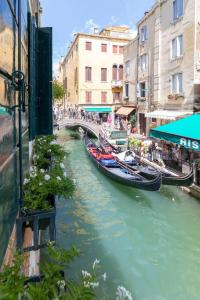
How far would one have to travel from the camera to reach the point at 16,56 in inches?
132

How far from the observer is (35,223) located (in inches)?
134

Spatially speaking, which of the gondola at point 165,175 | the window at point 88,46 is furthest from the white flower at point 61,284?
the window at point 88,46

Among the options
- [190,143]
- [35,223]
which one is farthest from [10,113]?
[190,143]

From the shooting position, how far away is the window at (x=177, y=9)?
20591 millimetres

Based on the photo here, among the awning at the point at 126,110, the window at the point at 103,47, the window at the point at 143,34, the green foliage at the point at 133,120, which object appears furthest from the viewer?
the window at the point at 103,47

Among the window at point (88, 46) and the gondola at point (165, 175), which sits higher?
the window at point (88, 46)

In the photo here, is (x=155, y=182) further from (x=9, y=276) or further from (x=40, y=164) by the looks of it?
(x=9, y=276)

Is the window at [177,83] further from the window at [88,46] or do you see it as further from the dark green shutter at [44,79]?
the window at [88,46]

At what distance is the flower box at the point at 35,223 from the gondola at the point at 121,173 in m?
9.84

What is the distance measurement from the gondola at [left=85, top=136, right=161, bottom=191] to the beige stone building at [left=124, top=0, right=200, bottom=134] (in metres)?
4.80

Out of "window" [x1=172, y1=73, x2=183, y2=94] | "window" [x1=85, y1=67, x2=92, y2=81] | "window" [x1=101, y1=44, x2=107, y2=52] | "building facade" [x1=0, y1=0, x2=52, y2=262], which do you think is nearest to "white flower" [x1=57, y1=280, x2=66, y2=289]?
"building facade" [x1=0, y1=0, x2=52, y2=262]

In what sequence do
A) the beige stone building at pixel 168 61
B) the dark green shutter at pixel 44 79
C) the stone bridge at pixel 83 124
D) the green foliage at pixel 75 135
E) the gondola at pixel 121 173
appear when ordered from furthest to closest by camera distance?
the green foliage at pixel 75 135, the stone bridge at pixel 83 124, the beige stone building at pixel 168 61, the gondola at pixel 121 173, the dark green shutter at pixel 44 79

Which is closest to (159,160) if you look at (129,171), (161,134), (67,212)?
(129,171)

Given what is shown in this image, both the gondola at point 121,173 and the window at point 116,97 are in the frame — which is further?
the window at point 116,97
